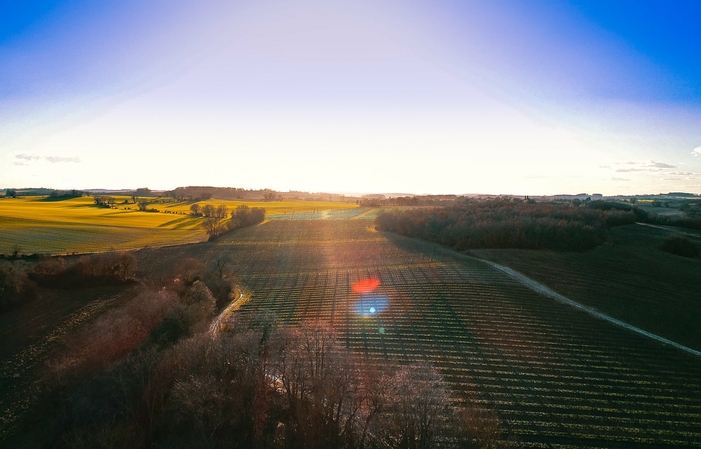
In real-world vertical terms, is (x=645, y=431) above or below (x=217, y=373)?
below

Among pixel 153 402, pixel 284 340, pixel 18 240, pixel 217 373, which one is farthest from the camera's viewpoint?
pixel 18 240

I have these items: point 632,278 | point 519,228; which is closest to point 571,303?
point 632,278

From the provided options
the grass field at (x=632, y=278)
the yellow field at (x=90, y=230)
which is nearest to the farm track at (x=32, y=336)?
the yellow field at (x=90, y=230)

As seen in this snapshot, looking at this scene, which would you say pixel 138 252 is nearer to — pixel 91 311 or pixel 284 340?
pixel 91 311

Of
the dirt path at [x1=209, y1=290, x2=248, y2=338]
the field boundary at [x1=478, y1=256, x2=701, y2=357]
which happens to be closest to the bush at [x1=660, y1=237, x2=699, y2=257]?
the field boundary at [x1=478, y1=256, x2=701, y2=357]

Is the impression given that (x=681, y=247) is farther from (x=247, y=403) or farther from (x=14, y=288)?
(x=14, y=288)

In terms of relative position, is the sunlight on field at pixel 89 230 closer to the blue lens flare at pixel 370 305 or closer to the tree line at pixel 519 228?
the blue lens flare at pixel 370 305

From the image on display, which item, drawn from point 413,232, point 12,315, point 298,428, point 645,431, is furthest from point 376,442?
point 413,232
